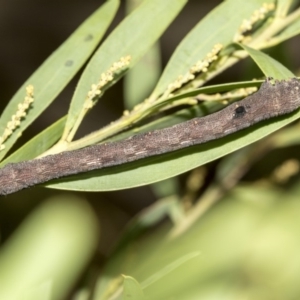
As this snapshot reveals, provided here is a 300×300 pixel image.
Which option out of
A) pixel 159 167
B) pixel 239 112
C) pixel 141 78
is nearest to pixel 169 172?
pixel 159 167

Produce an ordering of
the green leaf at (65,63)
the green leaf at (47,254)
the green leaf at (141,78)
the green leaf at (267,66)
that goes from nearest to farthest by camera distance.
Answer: the green leaf at (47,254), the green leaf at (267,66), the green leaf at (65,63), the green leaf at (141,78)

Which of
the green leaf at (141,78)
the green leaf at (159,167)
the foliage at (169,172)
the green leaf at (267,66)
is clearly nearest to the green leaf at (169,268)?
the foliage at (169,172)

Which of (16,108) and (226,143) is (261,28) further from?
(16,108)

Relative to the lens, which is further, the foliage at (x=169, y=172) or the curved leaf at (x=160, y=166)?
the curved leaf at (x=160, y=166)

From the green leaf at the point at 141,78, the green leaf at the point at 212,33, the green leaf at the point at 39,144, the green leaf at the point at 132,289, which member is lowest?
the green leaf at the point at 132,289

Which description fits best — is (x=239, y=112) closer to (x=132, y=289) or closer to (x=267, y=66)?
(x=267, y=66)

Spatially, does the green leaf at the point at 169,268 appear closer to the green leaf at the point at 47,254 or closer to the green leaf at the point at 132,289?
the green leaf at the point at 132,289

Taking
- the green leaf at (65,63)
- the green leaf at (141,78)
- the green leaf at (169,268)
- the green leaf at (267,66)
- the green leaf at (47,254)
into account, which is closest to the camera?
the green leaf at (47,254)

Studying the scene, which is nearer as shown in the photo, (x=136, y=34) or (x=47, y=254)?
(x=47, y=254)
